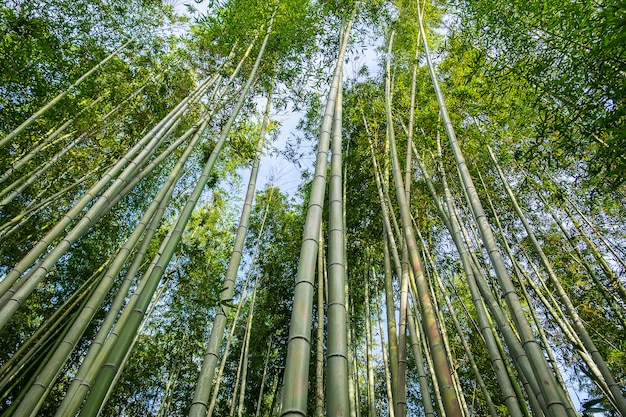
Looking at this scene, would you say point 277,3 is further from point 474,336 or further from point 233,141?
point 474,336

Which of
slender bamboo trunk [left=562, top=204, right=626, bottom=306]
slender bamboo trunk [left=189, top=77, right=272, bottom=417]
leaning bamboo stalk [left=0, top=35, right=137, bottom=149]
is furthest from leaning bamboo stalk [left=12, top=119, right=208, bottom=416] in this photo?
slender bamboo trunk [left=562, top=204, right=626, bottom=306]

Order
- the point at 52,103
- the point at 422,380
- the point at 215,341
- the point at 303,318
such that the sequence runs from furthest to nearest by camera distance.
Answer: the point at 52,103 < the point at 422,380 < the point at 215,341 < the point at 303,318

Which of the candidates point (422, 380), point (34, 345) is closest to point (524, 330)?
point (422, 380)

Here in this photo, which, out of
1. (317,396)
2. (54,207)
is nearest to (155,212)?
(317,396)

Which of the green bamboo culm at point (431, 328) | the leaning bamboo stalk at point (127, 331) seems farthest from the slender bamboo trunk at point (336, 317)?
the leaning bamboo stalk at point (127, 331)

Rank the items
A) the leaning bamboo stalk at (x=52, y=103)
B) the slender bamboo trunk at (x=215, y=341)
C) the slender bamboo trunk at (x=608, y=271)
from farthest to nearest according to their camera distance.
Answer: the slender bamboo trunk at (x=608, y=271)
the leaning bamboo stalk at (x=52, y=103)
the slender bamboo trunk at (x=215, y=341)

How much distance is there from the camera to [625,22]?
1592 mm

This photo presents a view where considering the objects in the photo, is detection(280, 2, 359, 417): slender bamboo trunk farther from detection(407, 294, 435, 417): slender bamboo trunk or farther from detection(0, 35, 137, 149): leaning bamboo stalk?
detection(0, 35, 137, 149): leaning bamboo stalk

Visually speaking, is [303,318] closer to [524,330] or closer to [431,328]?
[431,328]

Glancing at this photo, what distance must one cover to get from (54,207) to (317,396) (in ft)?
13.7

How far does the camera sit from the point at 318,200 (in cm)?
159

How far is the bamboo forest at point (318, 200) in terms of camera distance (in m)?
2.03

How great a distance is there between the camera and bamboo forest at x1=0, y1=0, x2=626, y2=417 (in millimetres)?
2031

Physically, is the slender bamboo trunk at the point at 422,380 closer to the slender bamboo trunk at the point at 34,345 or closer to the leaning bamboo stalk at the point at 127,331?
the leaning bamboo stalk at the point at 127,331
